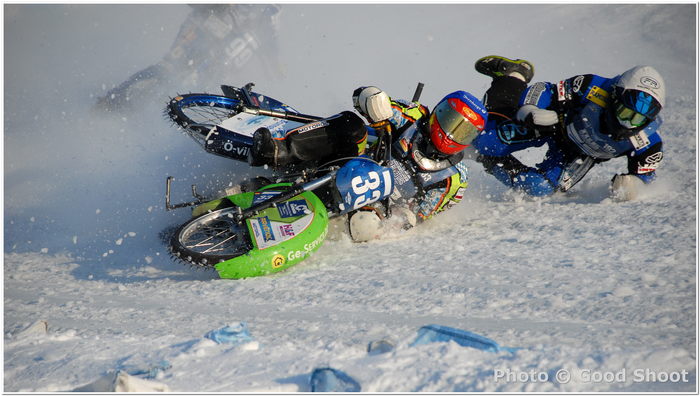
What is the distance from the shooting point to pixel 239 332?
3104 mm

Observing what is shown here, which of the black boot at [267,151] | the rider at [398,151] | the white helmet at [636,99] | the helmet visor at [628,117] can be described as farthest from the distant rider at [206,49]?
the helmet visor at [628,117]

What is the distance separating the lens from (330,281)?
161 inches

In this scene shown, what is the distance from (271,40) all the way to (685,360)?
9371 millimetres

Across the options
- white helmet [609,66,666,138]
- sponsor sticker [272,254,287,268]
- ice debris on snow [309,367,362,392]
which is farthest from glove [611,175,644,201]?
ice debris on snow [309,367,362,392]

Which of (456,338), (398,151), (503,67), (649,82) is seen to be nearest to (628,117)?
(649,82)

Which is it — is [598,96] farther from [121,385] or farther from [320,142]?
[121,385]

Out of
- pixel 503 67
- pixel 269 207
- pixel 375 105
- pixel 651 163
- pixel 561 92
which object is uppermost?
pixel 503 67

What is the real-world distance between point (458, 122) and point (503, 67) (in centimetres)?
192

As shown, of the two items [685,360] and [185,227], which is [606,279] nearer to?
[685,360]

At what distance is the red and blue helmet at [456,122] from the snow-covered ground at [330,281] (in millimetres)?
850

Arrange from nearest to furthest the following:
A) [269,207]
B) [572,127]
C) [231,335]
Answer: [231,335] < [269,207] < [572,127]

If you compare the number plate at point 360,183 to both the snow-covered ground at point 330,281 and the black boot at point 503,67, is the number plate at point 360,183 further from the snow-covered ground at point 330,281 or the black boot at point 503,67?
the black boot at point 503,67

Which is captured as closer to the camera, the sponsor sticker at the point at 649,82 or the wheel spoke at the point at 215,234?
the wheel spoke at the point at 215,234

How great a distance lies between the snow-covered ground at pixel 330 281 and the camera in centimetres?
265
